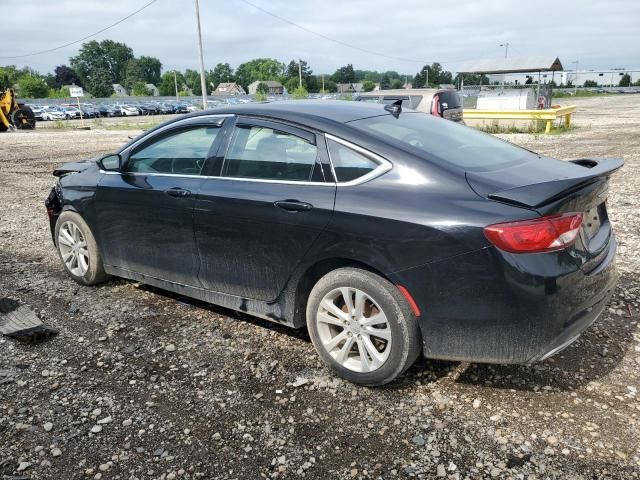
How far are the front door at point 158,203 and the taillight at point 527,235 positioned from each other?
6.94 feet

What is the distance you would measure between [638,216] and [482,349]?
219 inches

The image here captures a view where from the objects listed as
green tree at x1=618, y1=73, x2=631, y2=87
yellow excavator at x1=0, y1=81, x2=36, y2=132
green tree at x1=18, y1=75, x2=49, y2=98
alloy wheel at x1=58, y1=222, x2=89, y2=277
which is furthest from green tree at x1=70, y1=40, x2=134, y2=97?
alloy wheel at x1=58, y1=222, x2=89, y2=277

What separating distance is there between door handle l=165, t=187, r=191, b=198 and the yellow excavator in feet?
100

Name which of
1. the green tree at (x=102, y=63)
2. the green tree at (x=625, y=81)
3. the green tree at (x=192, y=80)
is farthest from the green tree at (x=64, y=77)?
the green tree at (x=625, y=81)

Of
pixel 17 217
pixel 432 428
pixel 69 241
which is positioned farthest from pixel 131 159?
pixel 17 217

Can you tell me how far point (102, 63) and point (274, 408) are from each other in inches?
6306

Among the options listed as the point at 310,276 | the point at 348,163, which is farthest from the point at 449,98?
the point at 310,276

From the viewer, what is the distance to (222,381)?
3340 millimetres

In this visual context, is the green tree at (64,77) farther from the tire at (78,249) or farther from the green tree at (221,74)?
Result: the tire at (78,249)

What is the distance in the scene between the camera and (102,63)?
144 meters

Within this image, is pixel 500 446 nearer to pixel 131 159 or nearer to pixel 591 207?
pixel 591 207

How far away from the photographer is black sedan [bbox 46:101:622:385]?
2.65 metres

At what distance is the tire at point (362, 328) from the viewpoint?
292 cm

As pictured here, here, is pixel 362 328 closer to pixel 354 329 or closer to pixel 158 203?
pixel 354 329
